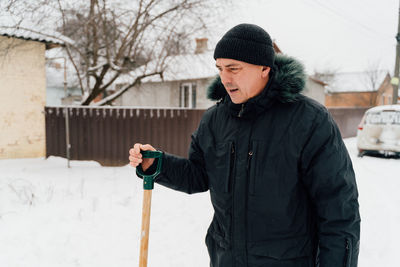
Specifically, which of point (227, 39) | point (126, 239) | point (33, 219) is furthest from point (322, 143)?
point (33, 219)

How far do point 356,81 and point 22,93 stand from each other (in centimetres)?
4109

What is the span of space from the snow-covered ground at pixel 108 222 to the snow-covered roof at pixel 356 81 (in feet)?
118

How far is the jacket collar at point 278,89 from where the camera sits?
1.43 m

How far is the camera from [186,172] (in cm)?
176

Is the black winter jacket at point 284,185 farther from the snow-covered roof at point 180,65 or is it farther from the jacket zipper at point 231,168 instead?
the snow-covered roof at point 180,65

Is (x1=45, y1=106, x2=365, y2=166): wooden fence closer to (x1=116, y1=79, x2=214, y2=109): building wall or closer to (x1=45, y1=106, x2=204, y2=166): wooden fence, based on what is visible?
(x1=45, y1=106, x2=204, y2=166): wooden fence

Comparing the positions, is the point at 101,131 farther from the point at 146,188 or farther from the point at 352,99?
the point at 352,99

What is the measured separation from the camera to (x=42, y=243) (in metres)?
3.45

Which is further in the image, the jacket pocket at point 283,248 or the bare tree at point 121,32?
the bare tree at point 121,32

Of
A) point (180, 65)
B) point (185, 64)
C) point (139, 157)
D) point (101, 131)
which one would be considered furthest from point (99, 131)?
point (139, 157)

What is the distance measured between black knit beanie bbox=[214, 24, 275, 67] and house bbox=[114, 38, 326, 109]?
821cm

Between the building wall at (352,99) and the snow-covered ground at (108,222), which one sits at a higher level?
the building wall at (352,99)

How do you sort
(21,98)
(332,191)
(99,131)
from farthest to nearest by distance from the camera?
(21,98) < (99,131) < (332,191)

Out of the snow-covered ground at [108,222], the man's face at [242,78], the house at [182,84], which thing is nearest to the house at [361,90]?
the house at [182,84]
